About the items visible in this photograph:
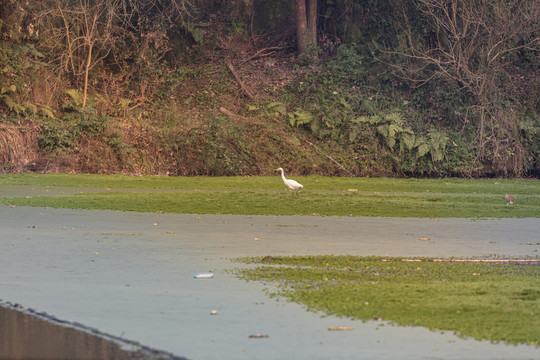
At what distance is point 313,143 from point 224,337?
1001 inches

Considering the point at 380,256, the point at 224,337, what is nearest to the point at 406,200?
the point at 380,256

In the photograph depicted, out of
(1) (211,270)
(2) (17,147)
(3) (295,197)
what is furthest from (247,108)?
(1) (211,270)

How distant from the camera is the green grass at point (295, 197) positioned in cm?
1805

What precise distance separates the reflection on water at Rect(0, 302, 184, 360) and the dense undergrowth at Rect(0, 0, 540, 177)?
71.7ft

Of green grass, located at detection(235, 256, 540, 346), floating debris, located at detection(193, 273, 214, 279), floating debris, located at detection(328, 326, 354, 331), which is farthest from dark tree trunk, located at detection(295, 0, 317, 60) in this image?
floating debris, located at detection(328, 326, 354, 331)

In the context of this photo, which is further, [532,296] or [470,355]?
[532,296]

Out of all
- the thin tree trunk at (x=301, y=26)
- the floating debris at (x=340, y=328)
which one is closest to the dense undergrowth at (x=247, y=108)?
the thin tree trunk at (x=301, y=26)

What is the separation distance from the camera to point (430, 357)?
585cm

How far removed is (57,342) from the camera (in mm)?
6141

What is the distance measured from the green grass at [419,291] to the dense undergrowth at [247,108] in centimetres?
1924

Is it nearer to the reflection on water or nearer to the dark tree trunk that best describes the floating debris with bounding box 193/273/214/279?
the reflection on water

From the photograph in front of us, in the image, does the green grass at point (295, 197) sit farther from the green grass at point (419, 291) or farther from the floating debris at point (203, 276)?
the floating debris at point (203, 276)

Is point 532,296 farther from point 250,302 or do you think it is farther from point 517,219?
point 517,219

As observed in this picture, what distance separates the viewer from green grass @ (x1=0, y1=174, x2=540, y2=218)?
1805 centimetres
